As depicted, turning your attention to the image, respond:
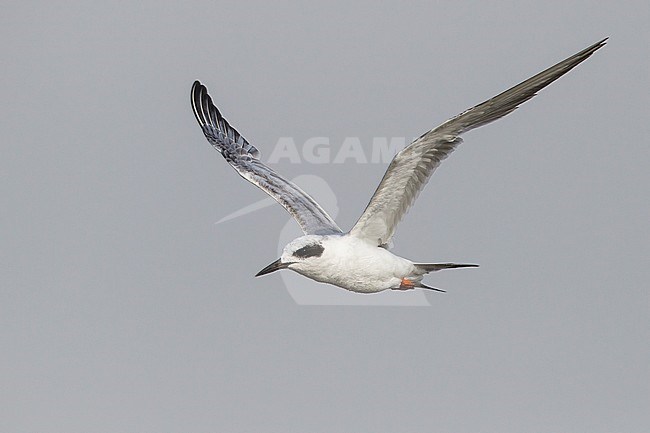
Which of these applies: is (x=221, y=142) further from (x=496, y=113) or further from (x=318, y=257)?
(x=496, y=113)

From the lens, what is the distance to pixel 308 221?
1728 centimetres

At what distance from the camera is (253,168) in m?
19.4

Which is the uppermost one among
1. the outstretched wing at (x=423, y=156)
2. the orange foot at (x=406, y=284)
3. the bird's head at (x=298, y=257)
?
the outstretched wing at (x=423, y=156)

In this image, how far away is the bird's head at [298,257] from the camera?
1481cm

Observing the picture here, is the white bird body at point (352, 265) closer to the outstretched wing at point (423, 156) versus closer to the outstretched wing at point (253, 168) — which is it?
the outstretched wing at point (423, 156)

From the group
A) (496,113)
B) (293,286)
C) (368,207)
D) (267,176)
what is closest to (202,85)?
(267,176)

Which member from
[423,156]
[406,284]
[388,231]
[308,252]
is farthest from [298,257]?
[423,156]

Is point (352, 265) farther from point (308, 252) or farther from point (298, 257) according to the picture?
point (298, 257)

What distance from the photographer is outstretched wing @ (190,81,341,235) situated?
1742 centimetres

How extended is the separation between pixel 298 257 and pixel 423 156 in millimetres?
2085

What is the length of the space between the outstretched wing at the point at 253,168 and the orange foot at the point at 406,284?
51.4 inches

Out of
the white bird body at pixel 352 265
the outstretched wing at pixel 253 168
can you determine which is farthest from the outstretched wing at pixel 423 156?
the outstretched wing at pixel 253 168

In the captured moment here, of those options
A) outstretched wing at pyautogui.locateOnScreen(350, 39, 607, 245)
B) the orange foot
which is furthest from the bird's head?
the orange foot

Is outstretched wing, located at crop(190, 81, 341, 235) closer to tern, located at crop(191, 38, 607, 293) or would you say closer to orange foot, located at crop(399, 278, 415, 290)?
tern, located at crop(191, 38, 607, 293)
